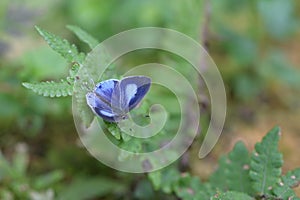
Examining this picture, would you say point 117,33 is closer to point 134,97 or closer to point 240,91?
point 240,91

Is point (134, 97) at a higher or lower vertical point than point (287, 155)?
lower

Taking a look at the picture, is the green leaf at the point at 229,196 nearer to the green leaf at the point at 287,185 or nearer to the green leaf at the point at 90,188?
the green leaf at the point at 287,185

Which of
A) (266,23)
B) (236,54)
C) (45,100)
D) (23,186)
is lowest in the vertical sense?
(23,186)

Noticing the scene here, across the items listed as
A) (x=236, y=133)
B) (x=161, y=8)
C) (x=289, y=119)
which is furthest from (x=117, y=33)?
(x=289, y=119)

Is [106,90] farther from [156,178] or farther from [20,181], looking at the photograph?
[20,181]

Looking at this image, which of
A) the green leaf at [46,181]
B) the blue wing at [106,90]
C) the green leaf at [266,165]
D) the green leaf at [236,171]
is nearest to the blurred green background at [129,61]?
the green leaf at [46,181]

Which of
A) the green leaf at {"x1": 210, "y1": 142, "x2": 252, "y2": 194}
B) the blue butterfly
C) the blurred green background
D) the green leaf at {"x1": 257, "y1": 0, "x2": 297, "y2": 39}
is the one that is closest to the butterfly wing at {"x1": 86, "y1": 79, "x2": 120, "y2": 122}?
the blue butterfly

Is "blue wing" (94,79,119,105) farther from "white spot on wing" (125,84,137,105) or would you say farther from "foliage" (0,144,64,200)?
"foliage" (0,144,64,200)
